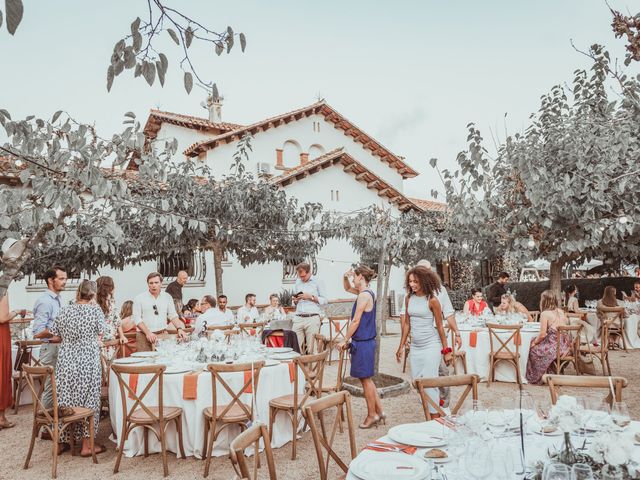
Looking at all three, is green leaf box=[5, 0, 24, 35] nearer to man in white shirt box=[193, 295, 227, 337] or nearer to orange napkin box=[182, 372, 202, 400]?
orange napkin box=[182, 372, 202, 400]

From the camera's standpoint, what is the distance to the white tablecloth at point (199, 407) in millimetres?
4875

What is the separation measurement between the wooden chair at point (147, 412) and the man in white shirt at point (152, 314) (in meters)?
1.76

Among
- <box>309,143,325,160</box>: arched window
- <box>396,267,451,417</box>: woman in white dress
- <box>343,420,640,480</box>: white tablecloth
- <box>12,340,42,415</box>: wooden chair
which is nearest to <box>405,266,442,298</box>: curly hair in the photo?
<box>396,267,451,417</box>: woman in white dress

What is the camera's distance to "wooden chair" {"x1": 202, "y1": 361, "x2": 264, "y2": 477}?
14.9 feet

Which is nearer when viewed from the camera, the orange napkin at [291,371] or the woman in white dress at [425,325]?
the woman in white dress at [425,325]

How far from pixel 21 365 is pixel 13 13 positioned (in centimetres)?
753

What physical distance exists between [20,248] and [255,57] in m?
1.85

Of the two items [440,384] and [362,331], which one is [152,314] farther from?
[440,384]

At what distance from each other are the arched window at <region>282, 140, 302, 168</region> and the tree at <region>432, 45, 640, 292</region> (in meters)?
11.3

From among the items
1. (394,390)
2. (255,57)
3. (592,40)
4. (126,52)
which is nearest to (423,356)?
(394,390)

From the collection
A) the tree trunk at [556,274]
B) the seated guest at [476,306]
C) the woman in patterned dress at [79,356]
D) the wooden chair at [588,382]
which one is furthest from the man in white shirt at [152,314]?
the tree trunk at [556,274]

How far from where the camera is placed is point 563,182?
28.0ft

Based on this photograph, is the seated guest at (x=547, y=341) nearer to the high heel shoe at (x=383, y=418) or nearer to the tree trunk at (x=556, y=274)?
the high heel shoe at (x=383, y=418)

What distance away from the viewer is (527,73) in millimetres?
7602
